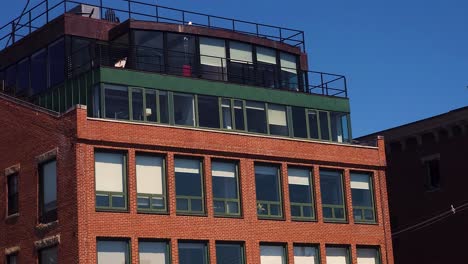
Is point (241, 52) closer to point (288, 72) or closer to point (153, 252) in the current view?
point (288, 72)

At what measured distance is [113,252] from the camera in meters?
39.1

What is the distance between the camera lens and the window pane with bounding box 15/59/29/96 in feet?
155

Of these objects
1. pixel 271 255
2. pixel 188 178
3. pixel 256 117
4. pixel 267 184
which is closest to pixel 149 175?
pixel 188 178

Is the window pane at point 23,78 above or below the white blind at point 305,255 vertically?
above

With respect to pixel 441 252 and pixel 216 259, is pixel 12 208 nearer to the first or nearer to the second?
pixel 216 259

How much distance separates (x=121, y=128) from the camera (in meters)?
40.2

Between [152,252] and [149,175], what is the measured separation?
3.35m

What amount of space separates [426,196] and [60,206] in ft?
87.2

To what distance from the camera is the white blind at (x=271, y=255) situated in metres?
43.6

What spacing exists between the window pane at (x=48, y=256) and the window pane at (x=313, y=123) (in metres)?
14.5

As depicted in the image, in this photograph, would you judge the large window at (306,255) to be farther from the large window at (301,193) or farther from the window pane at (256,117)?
the window pane at (256,117)

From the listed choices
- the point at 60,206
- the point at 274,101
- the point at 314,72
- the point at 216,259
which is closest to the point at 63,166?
the point at 60,206

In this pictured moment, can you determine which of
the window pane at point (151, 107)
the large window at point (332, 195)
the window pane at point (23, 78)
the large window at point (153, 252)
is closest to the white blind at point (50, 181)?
the large window at point (153, 252)

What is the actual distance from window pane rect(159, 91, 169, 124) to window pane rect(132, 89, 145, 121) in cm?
96
